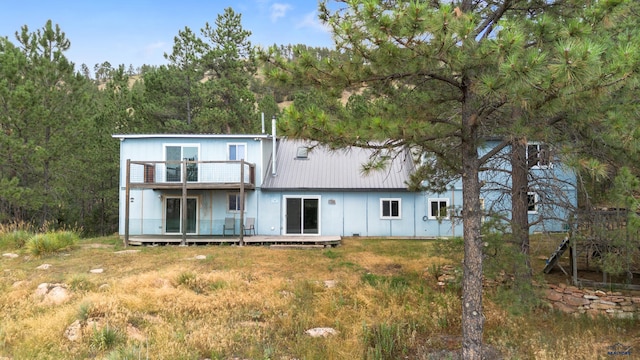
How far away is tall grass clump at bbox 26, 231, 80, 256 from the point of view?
1138cm

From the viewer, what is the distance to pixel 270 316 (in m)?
6.75

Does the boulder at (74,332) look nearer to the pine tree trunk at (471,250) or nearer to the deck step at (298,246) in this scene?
the pine tree trunk at (471,250)

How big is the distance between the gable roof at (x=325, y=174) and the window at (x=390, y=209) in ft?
2.09

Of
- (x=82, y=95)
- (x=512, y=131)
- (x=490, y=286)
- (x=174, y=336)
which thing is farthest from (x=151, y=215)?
(x=512, y=131)

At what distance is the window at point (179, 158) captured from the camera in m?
15.4

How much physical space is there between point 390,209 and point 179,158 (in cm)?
951

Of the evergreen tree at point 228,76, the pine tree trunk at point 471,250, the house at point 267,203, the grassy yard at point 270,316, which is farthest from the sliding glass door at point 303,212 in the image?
the pine tree trunk at point 471,250

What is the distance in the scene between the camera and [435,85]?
6527 millimetres

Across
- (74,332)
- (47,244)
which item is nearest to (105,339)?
(74,332)

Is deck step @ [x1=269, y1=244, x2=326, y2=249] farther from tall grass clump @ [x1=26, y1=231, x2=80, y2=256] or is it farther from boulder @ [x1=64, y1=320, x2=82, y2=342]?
boulder @ [x1=64, y1=320, x2=82, y2=342]

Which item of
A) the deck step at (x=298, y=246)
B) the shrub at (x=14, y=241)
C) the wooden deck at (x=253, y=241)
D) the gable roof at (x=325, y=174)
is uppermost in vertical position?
the gable roof at (x=325, y=174)

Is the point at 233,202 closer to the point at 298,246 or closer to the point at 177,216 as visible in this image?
the point at 177,216

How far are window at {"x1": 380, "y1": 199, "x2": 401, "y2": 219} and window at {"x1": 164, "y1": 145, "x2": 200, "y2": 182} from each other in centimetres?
815

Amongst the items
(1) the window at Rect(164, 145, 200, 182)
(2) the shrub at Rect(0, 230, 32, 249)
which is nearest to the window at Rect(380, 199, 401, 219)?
(1) the window at Rect(164, 145, 200, 182)
